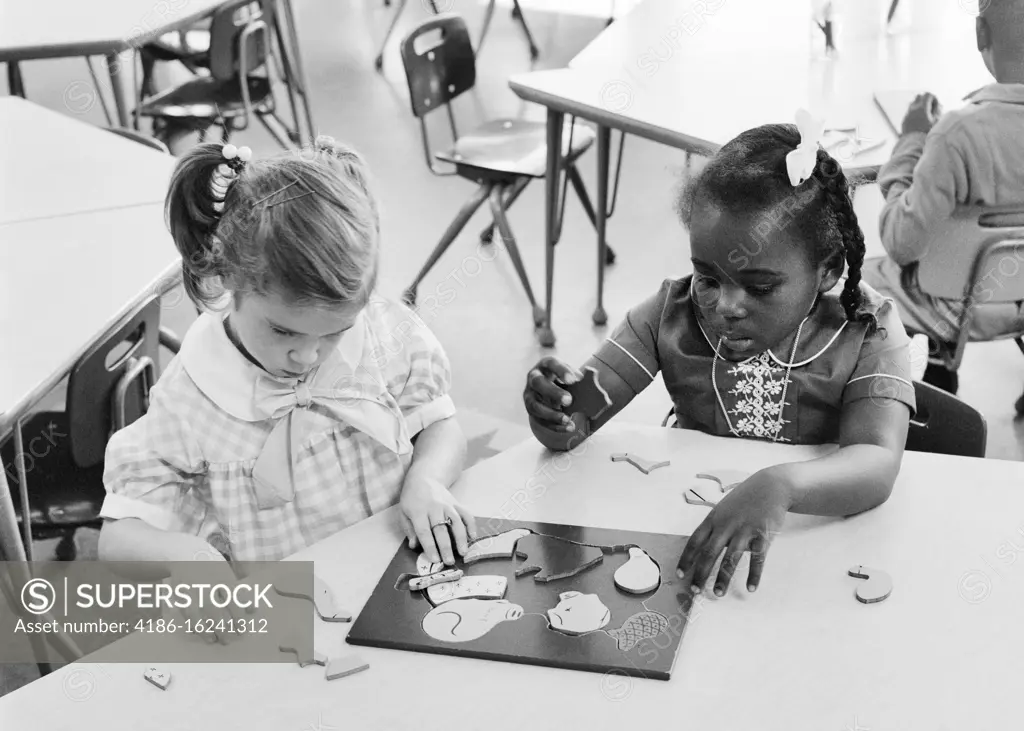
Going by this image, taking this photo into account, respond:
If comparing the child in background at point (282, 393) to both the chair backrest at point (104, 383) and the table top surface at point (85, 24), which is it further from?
the table top surface at point (85, 24)

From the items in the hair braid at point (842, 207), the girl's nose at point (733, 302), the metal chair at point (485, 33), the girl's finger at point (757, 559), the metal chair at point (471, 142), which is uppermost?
the hair braid at point (842, 207)

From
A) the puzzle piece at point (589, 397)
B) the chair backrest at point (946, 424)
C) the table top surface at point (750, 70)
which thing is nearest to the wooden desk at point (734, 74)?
the table top surface at point (750, 70)

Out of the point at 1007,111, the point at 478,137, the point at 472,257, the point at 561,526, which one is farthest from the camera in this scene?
the point at 472,257

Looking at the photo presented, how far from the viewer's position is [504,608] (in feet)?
4.02

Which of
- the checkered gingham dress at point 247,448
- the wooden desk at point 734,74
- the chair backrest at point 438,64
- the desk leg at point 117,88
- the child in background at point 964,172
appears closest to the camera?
the checkered gingham dress at point 247,448

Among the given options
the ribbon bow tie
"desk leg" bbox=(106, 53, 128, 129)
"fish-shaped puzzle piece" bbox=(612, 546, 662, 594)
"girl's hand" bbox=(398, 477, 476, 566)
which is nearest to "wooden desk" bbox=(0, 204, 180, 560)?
the ribbon bow tie

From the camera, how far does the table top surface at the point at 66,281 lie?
74.8 inches

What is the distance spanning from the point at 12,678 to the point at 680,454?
151cm

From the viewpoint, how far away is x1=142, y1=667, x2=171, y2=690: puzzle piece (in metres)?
1.17

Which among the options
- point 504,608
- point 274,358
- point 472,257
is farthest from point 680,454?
point 472,257

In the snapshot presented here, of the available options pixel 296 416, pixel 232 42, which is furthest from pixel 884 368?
pixel 232 42

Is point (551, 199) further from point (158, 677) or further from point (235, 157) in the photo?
point (158, 677)

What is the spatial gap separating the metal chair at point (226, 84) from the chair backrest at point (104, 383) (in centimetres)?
186

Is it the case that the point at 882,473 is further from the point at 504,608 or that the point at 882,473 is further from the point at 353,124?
the point at 353,124
